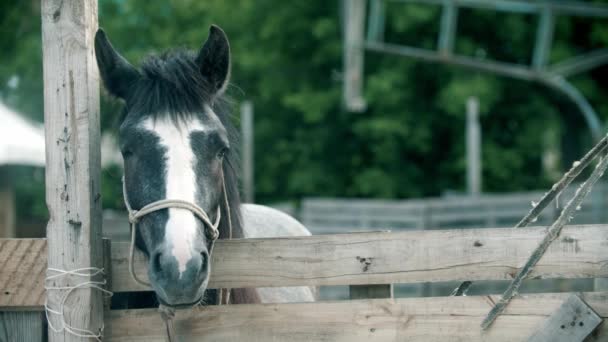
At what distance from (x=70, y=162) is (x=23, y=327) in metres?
0.61

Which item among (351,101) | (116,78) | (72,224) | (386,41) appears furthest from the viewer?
(386,41)

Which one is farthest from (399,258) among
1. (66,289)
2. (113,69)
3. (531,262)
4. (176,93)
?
(113,69)

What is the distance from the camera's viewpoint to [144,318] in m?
2.60

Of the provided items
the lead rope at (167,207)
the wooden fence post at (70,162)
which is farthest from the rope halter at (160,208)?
the wooden fence post at (70,162)

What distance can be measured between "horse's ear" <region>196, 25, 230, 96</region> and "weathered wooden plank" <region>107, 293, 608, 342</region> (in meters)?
0.89

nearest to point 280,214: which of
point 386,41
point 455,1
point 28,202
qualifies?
point 455,1

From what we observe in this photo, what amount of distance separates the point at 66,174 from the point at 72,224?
6.8 inches

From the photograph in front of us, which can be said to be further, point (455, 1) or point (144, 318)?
point (455, 1)

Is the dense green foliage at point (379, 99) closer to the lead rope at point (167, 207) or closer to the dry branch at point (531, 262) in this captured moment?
the dry branch at point (531, 262)

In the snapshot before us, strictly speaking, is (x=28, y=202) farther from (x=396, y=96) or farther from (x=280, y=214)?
(x=280, y=214)

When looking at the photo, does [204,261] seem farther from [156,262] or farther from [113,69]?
[113,69]

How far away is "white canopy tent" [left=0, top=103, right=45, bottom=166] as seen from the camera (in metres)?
8.11

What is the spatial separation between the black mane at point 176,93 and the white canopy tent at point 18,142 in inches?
222

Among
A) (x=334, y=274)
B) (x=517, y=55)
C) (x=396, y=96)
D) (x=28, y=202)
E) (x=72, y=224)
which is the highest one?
(x=517, y=55)
